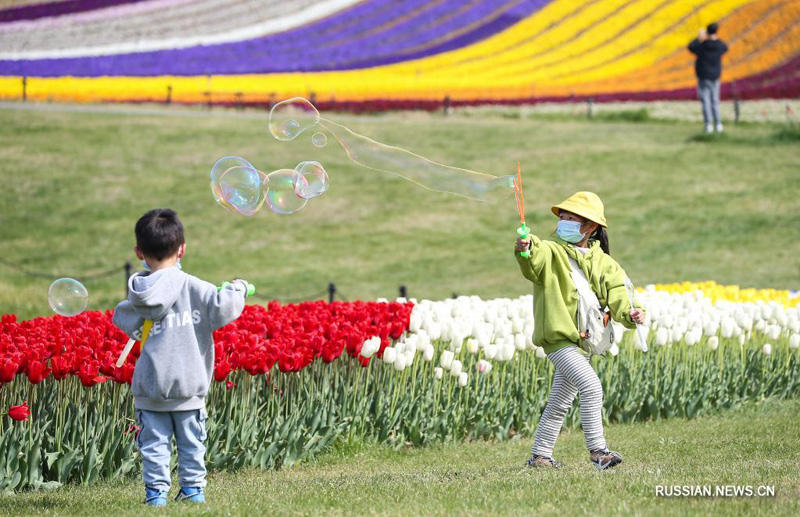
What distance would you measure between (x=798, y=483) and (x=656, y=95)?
31.8 metres

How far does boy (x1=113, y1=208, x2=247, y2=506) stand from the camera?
5648 millimetres

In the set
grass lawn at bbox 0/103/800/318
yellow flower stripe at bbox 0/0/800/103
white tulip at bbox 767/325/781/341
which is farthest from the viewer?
yellow flower stripe at bbox 0/0/800/103

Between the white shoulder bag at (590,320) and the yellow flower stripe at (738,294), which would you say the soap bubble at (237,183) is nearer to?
the white shoulder bag at (590,320)

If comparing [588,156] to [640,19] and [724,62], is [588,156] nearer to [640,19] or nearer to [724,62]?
[724,62]

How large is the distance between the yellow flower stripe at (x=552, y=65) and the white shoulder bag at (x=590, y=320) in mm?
28279

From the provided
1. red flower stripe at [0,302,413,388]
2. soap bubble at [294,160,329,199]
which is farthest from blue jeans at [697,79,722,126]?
soap bubble at [294,160,329,199]

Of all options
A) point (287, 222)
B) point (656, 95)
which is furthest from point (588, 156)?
point (656, 95)

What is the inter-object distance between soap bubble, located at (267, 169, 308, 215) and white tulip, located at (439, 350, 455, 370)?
1636mm

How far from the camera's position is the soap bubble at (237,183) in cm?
751

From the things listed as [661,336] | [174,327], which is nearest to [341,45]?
[661,336]

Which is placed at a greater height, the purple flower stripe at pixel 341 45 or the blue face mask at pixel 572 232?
the purple flower stripe at pixel 341 45

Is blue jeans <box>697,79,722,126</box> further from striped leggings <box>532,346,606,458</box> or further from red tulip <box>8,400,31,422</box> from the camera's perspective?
red tulip <box>8,400,31,422</box>

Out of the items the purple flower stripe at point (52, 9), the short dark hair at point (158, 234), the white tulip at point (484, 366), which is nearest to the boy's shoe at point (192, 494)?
the short dark hair at point (158, 234)

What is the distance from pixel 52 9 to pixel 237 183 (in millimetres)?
34671
